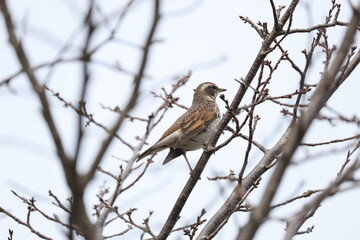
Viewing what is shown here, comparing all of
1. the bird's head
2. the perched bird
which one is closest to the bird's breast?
the perched bird

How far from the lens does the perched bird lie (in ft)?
33.2

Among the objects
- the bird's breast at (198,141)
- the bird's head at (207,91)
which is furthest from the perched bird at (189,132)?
the bird's head at (207,91)

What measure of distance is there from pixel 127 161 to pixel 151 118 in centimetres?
103

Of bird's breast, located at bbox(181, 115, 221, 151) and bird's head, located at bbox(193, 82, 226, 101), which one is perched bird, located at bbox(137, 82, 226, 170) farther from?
bird's head, located at bbox(193, 82, 226, 101)

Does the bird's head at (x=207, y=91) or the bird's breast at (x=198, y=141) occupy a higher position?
the bird's head at (x=207, y=91)

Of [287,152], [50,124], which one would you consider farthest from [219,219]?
[50,124]

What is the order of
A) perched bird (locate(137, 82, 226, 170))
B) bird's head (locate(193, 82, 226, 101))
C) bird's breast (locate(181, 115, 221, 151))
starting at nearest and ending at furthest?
perched bird (locate(137, 82, 226, 170)) → bird's breast (locate(181, 115, 221, 151)) → bird's head (locate(193, 82, 226, 101))

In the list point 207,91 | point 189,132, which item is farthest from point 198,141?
point 207,91

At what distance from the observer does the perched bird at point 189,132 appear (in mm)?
10117

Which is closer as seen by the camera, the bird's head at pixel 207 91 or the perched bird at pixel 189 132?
the perched bird at pixel 189 132

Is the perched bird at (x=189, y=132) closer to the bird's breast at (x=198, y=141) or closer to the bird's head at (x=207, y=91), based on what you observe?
the bird's breast at (x=198, y=141)

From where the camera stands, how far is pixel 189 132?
407 inches

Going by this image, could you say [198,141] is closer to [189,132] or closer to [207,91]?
[189,132]

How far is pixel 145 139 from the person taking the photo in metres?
9.80
